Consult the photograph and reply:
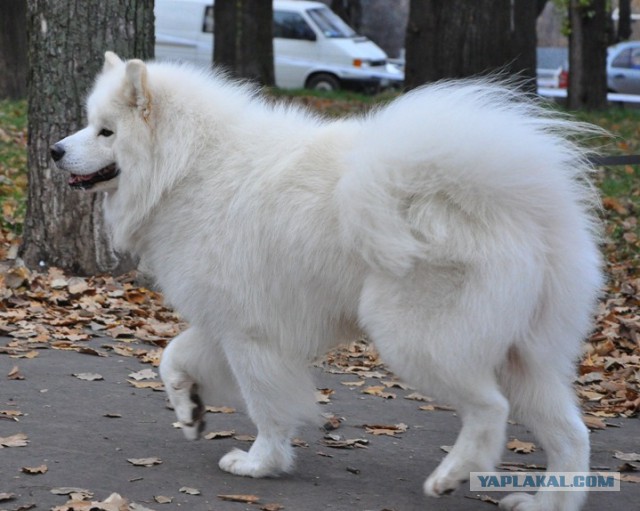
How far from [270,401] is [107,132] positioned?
151cm

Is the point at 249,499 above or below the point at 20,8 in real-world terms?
below

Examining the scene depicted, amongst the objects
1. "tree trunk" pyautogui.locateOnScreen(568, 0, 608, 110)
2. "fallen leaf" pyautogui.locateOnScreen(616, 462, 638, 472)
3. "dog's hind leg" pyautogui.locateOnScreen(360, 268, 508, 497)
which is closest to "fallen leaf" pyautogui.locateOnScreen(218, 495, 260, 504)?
"dog's hind leg" pyautogui.locateOnScreen(360, 268, 508, 497)

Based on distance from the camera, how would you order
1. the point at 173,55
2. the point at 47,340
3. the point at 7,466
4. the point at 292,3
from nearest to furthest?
1. the point at 7,466
2. the point at 47,340
3. the point at 173,55
4. the point at 292,3

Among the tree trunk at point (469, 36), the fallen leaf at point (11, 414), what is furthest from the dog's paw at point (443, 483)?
the tree trunk at point (469, 36)

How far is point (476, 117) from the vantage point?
14.8 ft

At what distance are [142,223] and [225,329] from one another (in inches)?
27.5

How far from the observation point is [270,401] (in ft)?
16.0

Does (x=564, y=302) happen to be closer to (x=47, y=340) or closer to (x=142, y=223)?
(x=142, y=223)

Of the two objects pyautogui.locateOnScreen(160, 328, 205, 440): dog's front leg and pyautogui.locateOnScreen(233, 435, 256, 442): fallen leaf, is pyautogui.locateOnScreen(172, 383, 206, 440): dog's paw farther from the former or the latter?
pyautogui.locateOnScreen(233, 435, 256, 442): fallen leaf

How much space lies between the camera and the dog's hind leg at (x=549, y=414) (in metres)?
4.53

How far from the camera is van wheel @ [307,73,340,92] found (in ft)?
98.4

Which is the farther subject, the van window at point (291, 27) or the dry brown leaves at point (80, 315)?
the van window at point (291, 27)

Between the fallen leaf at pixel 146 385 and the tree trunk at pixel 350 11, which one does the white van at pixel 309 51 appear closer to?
the tree trunk at pixel 350 11

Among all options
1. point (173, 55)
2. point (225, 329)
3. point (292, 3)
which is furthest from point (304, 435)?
point (292, 3)
